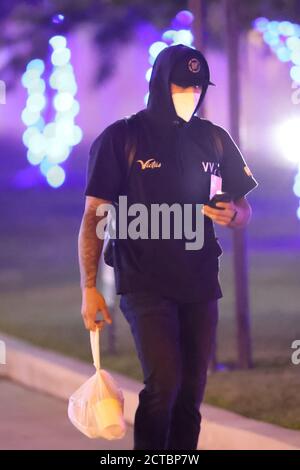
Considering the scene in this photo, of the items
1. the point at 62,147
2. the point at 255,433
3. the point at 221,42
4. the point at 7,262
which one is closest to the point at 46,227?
the point at 62,147

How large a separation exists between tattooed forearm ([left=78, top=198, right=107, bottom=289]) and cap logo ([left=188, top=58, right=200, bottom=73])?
708 mm

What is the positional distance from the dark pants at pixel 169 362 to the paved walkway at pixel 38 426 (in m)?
1.70

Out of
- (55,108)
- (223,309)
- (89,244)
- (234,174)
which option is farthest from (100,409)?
(55,108)

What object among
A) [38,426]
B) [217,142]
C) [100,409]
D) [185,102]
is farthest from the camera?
[38,426]

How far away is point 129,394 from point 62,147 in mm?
13003

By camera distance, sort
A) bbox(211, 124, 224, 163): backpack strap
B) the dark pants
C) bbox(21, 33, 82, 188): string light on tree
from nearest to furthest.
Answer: the dark pants < bbox(211, 124, 224, 163): backpack strap < bbox(21, 33, 82, 188): string light on tree

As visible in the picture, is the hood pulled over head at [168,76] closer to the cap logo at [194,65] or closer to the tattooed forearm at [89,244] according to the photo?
the cap logo at [194,65]

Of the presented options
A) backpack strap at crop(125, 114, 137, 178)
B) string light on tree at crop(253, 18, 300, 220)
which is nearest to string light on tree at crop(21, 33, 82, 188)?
string light on tree at crop(253, 18, 300, 220)

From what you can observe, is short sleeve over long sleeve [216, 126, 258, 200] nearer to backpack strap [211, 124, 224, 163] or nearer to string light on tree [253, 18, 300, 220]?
backpack strap [211, 124, 224, 163]

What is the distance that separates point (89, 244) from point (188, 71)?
0.86 m

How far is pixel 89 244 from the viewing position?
5145mm

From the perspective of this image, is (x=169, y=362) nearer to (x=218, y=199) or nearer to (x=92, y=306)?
(x=92, y=306)

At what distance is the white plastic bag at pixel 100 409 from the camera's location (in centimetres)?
507

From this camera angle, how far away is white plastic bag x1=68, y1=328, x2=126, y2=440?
5.07 m
